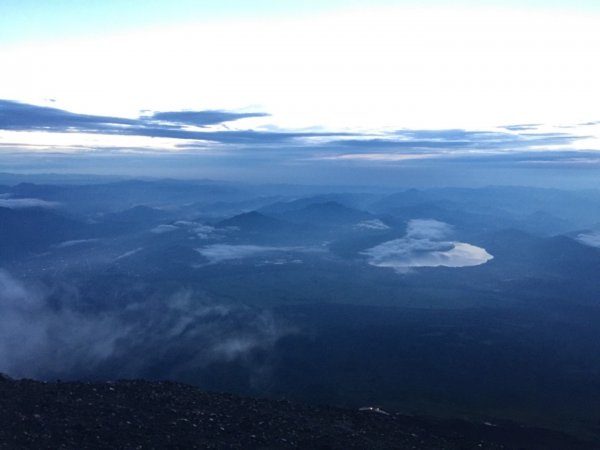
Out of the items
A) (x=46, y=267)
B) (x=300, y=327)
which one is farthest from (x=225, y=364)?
(x=46, y=267)

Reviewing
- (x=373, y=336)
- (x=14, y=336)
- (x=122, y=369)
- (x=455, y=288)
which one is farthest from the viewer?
(x=455, y=288)

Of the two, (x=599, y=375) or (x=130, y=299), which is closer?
(x=599, y=375)

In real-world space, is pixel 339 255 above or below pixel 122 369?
below

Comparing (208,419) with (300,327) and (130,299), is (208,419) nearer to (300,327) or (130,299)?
(300,327)

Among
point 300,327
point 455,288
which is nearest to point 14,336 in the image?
point 300,327

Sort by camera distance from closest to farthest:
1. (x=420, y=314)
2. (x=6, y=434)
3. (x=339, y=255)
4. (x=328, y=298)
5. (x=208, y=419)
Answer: (x=6, y=434) → (x=208, y=419) → (x=420, y=314) → (x=328, y=298) → (x=339, y=255)

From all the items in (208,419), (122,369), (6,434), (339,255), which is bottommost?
(339,255)

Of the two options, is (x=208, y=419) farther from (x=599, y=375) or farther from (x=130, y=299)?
(x=130, y=299)
